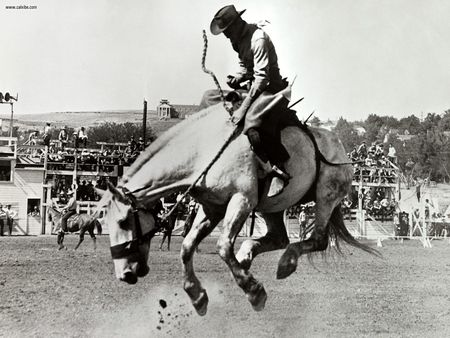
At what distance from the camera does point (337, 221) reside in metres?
6.98

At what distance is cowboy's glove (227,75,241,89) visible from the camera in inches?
253

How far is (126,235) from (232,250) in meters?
0.97

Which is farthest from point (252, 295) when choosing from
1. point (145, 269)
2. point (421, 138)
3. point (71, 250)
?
point (421, 138)

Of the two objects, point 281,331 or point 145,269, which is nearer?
point 145,269

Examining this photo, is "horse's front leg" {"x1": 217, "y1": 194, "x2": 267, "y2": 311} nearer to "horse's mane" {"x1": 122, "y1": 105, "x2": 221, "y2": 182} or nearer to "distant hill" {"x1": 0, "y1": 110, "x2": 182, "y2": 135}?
"horse's mane" {"x1": 122, "y1": 105, "x2": 221, "y2": 182}

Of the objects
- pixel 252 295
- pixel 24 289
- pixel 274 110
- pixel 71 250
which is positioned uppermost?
pixel 274 110

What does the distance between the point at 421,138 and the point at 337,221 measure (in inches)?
1207

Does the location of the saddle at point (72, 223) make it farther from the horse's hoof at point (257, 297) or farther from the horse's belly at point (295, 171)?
the horse's hoof at point (257, 297)

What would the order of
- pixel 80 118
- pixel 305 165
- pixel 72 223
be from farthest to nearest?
pixel 80 118 < pixel 72 223 < pixel 305 165

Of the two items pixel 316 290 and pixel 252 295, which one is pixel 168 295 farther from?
pixel 252 295

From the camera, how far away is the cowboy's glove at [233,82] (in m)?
6.44

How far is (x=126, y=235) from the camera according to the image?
19.1 ft

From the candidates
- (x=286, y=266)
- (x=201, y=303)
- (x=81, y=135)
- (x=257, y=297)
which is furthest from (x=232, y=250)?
(x=81, y=135)

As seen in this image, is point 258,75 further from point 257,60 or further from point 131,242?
point 131,242
